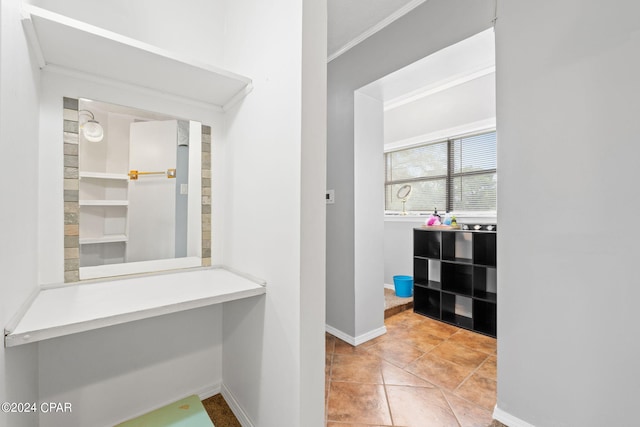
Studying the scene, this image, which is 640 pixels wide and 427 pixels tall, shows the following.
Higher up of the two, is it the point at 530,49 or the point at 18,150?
the point at 530,49

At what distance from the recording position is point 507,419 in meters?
1.42

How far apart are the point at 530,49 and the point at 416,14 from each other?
94cm

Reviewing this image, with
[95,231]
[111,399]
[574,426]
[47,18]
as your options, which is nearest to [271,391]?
[111,399]

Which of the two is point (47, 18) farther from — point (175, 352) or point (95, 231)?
point (175, 352)

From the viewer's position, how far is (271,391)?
116cm

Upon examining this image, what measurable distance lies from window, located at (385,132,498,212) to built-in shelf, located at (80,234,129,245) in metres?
3.26

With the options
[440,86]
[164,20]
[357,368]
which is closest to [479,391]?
[357,368]

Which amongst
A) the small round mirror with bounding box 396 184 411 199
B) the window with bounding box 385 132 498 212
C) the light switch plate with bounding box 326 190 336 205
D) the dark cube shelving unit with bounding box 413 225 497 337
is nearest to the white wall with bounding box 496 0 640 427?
the dark cube shelving unit with bounding box 413 225 497 337

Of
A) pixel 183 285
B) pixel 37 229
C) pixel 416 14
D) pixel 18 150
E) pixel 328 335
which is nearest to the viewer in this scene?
pixel 18 150

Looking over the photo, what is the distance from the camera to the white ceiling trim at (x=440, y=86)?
2.88m

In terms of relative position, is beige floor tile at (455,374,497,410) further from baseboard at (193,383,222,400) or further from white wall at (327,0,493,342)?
baseboard at (193,383,222,400)

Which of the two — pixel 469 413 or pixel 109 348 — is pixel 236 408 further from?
pixel 469 413

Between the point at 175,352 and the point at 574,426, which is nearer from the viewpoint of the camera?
the point at 574,426

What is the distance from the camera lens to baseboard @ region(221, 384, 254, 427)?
4.33 ft
